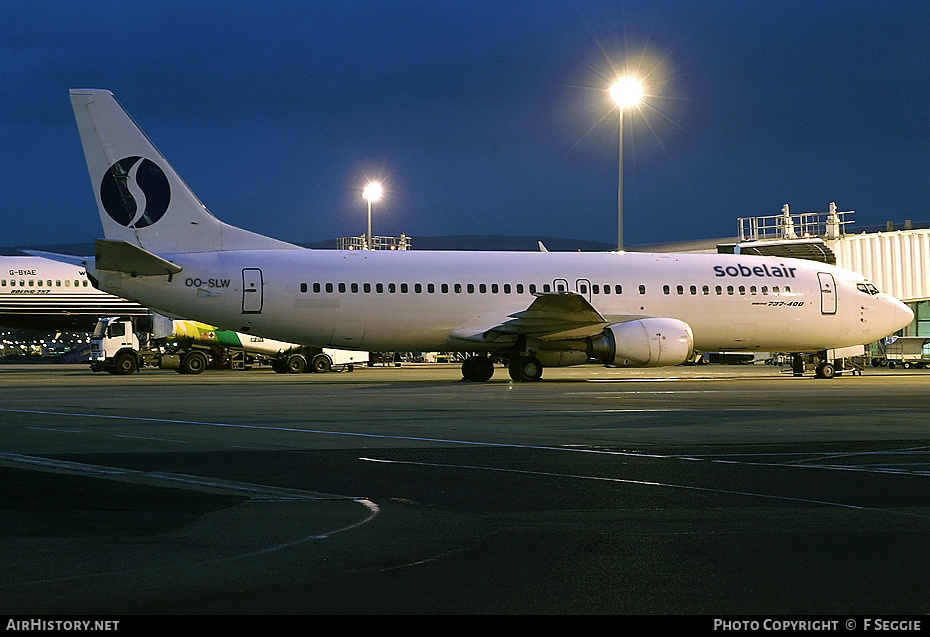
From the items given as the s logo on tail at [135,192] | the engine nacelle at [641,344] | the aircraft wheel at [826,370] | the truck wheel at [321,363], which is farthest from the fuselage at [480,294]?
the truck wheel at [321,363]

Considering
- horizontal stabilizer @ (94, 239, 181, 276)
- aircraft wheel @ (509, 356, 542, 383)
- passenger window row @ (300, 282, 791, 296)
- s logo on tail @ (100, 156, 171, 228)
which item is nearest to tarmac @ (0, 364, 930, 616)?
horizontal stabilizer @ (94, 239, 181, 276)

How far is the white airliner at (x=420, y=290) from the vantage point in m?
30.0

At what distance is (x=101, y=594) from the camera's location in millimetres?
5305

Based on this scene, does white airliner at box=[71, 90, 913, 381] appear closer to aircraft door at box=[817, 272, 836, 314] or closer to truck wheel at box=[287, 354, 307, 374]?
aircraft door at box=[817, 272, 836, 314]

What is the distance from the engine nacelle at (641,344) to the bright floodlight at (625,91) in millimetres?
15708

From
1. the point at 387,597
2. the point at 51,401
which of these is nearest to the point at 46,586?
the point at 387,597

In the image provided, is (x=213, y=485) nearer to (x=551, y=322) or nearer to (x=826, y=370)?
(x=551, y=322)

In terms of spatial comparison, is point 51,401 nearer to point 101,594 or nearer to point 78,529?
point 78,529

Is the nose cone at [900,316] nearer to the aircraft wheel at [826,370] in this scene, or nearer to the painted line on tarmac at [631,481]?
the aircraft wheel at [826,370]

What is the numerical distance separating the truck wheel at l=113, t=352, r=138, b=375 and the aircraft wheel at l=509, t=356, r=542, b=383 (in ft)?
68.5

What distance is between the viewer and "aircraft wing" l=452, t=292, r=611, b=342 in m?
29.6

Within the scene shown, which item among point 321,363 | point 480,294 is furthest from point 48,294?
point 480,294

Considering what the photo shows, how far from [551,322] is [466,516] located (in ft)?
74.5

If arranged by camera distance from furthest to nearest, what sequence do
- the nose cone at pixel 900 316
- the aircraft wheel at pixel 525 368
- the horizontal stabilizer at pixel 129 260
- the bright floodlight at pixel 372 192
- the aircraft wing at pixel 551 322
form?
the bright floodlight at pixel 372 192 → the nose cone at pixel 900 316 → the aircraft wheel at pixel 525 368 → the aircraft wing at pixel 551 322 → the horizontal stabilizer at pixel 129 260
